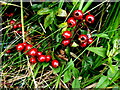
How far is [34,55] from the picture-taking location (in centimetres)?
141

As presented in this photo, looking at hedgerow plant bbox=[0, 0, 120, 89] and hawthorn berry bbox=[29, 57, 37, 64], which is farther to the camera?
hawthorn berry bbox=[29, 57, 37, 64]

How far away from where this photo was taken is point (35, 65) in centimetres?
151

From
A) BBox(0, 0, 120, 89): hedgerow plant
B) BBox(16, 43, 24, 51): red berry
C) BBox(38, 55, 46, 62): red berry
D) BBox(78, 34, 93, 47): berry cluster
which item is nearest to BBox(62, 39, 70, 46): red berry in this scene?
BBox(0, 0, 120, 89): hedgerow plant

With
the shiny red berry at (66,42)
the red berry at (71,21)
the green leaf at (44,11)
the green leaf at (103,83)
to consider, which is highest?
the green leaf at (44,11)

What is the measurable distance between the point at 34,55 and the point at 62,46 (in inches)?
11.2

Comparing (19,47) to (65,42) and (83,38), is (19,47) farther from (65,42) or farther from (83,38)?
(83,38)

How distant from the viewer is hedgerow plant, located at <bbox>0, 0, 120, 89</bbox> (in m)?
1.33

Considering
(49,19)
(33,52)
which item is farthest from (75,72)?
(49,19)

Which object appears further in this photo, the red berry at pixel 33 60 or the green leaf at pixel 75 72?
the red berry at pixel 33 60

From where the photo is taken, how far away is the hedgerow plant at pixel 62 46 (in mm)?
1331

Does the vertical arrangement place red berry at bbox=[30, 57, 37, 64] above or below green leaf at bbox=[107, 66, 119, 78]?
above

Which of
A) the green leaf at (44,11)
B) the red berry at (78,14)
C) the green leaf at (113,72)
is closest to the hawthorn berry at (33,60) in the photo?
the green leaf at (44,11)

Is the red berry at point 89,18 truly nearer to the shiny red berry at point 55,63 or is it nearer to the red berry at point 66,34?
the red berry at point 66,34

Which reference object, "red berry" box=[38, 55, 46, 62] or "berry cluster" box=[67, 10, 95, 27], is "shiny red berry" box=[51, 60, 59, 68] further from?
"berry cluster" box=[67, 10, 95, 27]
